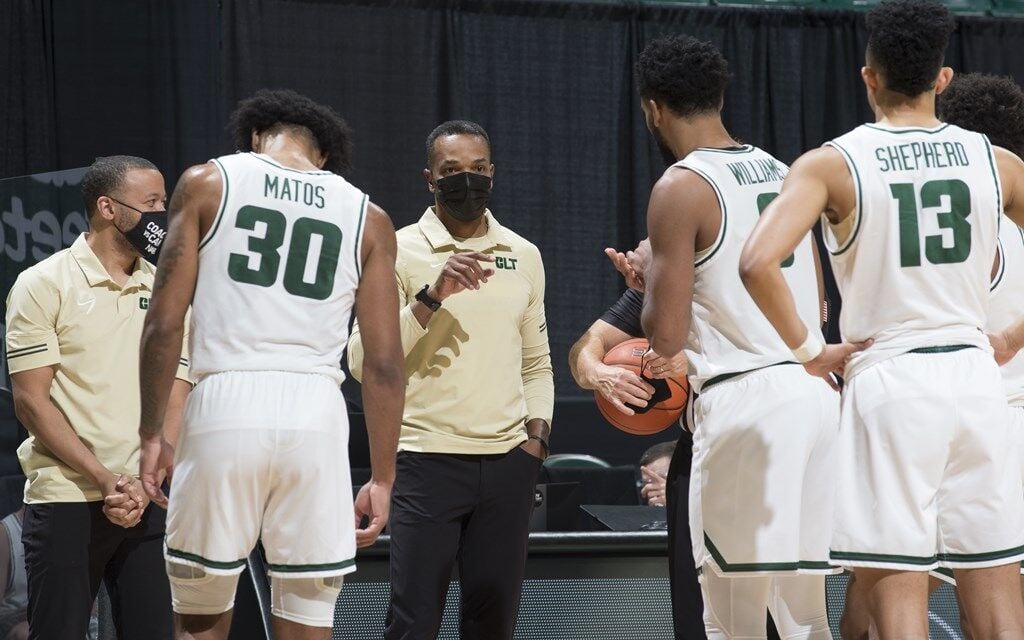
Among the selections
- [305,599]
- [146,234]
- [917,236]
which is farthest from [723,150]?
[146,234]

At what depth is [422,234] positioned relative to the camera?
4.32 metres

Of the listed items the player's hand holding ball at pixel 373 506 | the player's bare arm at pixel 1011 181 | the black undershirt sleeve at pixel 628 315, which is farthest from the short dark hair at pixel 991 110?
the player's hand holding ball at pixel 373 506

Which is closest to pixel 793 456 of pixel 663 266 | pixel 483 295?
pixel 663 266

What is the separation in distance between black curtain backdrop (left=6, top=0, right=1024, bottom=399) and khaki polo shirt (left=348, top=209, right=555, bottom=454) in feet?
12.8

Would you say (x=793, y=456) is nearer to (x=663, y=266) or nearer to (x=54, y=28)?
(x=663, y=266)

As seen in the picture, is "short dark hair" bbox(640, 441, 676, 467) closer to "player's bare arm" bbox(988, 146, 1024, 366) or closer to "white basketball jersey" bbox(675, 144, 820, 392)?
"white basketball jersey" bbox(675, 144, 820, 392)

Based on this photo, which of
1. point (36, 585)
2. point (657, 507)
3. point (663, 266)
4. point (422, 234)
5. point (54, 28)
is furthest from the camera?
point (54, 28)

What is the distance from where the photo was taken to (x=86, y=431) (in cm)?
407

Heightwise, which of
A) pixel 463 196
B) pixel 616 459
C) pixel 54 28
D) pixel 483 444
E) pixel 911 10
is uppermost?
pixel 54 28

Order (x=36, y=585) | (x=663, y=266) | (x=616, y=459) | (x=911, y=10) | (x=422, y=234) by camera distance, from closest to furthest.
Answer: (x=911, y=10), (x=663, y=266), (x=36, y=585), (x=422, y=234), (x=616, y=459)

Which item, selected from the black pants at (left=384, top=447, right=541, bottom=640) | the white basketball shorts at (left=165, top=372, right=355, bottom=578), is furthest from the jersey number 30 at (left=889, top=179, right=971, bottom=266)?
the black pants at (left=384, top=447, right=541, bottom=640)

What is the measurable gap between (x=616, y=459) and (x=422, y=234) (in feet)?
14.1

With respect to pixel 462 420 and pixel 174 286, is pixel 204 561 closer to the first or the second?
pixel 174 286

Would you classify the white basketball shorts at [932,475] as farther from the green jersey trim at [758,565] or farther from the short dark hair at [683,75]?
the short dark hair at [683,75]
